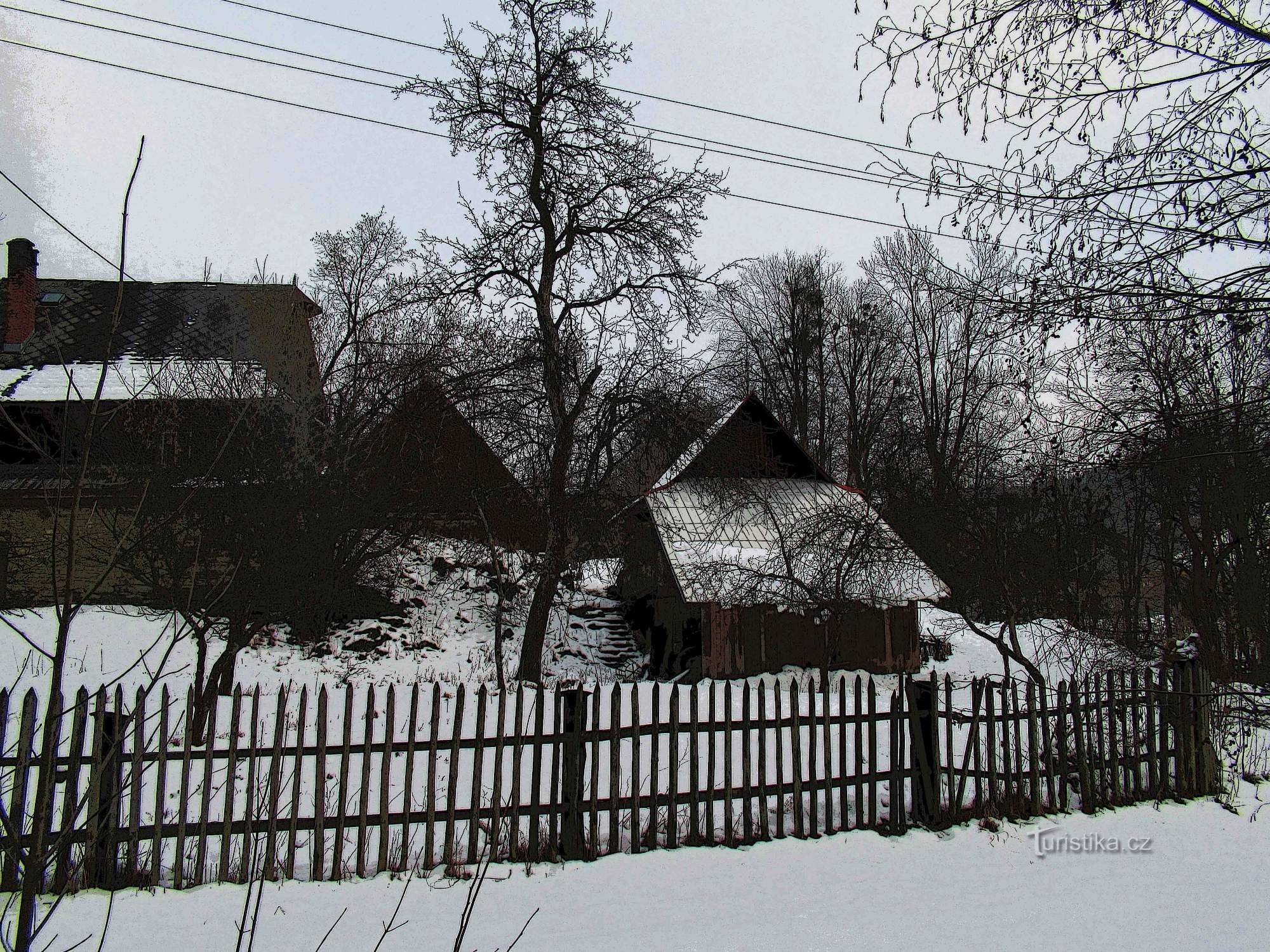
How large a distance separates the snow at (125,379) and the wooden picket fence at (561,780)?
6.34 m

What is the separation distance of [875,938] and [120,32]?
1078 centimetres

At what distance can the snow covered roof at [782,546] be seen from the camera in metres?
12.4

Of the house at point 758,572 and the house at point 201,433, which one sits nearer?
the house at point 201,433

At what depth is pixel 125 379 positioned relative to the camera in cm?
1153

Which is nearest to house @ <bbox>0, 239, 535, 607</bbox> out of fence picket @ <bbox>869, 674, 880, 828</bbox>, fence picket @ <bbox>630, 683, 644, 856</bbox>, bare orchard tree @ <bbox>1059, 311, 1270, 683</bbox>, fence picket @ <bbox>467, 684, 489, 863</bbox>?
fence picket @ <bbox>467, 684, 489, 863</bbox>

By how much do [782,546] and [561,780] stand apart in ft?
32.4

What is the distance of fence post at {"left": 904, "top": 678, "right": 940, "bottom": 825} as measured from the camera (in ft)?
→ 20.4

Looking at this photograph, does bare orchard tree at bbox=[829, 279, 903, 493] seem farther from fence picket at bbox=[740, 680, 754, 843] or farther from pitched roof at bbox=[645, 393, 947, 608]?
fence picket at bbox=[740, 680, 754, 843]

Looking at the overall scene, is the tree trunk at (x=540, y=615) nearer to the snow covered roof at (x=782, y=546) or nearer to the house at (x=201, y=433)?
the house at (x=201, y=433)

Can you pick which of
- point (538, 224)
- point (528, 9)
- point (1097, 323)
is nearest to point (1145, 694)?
point (1097, 323)

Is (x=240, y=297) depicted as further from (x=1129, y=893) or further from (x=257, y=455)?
(x=1129, y=893)

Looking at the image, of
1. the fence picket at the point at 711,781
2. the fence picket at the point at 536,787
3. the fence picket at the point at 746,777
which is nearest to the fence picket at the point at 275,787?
the fence picket at the point at 536,787

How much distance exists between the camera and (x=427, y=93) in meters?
14.6

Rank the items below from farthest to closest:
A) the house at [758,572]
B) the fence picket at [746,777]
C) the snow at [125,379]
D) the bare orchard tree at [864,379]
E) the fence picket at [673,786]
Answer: the bare orchard tree at [864,379] < the house at [758,572] < the snow at [125,379] < the fence picket at [746,777] < the fence picket at [673,786]
